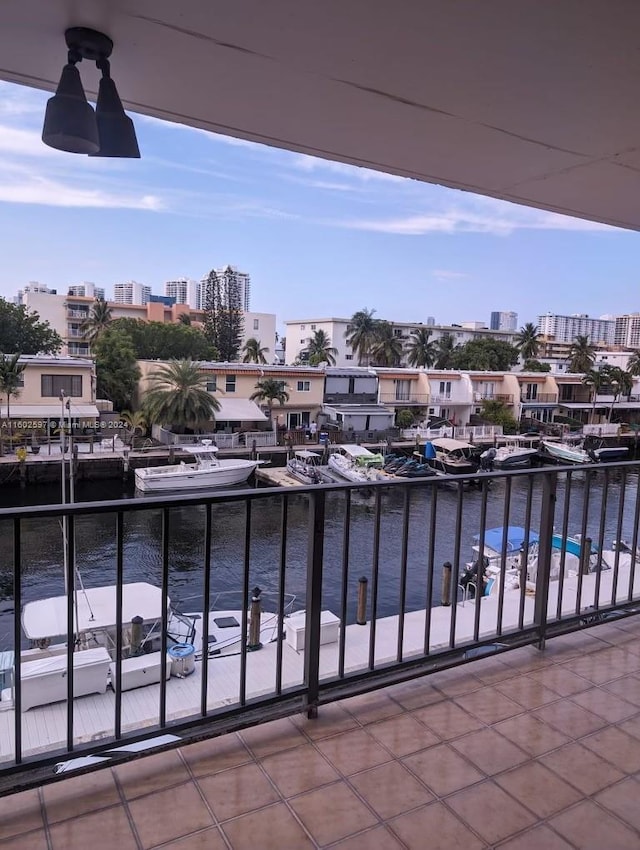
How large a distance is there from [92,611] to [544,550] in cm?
767

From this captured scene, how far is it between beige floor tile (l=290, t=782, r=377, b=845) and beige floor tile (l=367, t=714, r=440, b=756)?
9.7 inches

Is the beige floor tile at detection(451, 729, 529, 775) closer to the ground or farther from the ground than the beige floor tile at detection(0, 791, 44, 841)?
closer to the ground

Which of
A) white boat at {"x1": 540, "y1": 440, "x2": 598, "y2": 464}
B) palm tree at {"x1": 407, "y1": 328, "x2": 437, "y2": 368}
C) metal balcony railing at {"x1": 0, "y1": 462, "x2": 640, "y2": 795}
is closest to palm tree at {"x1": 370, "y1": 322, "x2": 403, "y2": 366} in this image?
palm tree at {"x1": 407, "y1": 328, "x2": 437, "y2": 368}

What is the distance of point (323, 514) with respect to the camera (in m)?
1.88

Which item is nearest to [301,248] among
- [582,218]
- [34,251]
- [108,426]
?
[34,251]

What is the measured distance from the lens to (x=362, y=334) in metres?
57.9

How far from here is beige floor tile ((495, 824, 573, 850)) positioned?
142 centimetres

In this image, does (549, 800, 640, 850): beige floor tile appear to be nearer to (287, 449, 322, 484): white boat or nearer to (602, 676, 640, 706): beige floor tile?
(602, 676, 640, 706): beige floor tile

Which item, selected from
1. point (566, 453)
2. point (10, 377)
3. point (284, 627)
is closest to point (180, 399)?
point (10, 377)

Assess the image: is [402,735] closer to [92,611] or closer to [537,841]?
[537,841]

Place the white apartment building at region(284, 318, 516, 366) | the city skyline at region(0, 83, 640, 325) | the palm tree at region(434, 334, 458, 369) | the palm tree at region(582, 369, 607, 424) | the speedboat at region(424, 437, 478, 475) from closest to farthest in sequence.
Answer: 1. the speedboat at region(424, 437, 478, 475)
2. the palm tree at region(582, 369, 607, 424)
3. the palm tree at region(434, 334, 458, 369)
4. the city skyline at region(0, 83, 640, 325)
5. the white apartment building at region(284, 318, 516, 366)

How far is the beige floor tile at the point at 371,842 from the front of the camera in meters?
1.40

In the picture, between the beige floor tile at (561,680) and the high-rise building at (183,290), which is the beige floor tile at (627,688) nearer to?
the beige floor tile at (561,680)

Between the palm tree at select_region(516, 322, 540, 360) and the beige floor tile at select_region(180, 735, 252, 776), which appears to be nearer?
the beige floor tile at select_region(180, 735, 252, 776)
